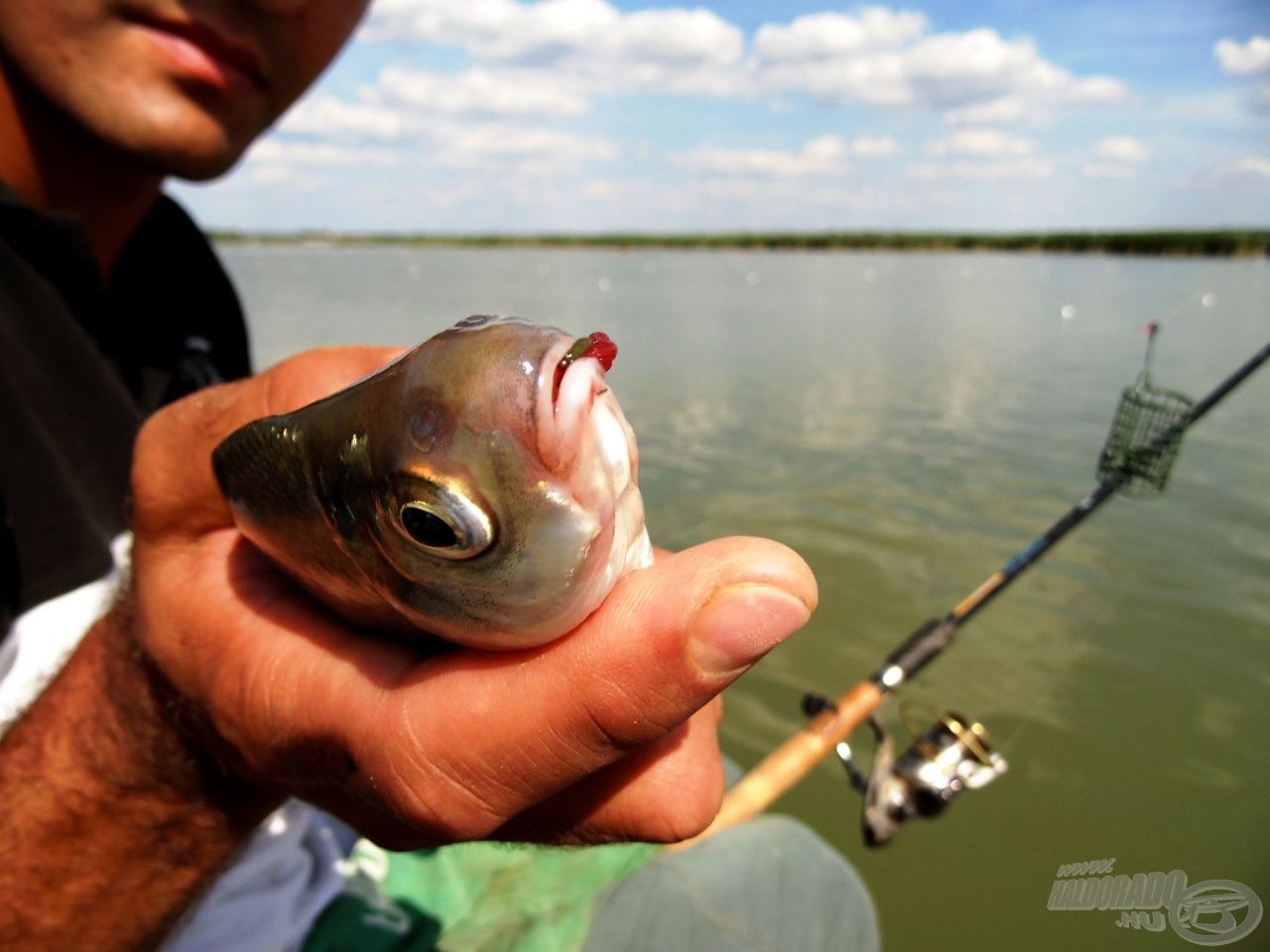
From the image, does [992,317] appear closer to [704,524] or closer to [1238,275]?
[1238,275]

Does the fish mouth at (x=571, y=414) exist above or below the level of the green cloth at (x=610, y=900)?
above

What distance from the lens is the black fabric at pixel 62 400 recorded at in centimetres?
247

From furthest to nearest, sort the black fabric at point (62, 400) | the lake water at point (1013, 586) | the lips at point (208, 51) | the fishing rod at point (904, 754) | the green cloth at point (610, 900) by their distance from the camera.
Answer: the lake water at point (1013, 586)
the fishing rod at point (904, 754)
the green cloth at point (610, 900)
the lips at point (208, 51)
the black fabric at point (62, 400)

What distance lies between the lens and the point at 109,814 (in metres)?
1.90

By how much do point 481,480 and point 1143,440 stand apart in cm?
448

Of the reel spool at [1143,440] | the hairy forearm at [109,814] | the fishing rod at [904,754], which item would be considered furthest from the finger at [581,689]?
the reel spool at [1143,440]

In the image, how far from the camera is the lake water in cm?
457

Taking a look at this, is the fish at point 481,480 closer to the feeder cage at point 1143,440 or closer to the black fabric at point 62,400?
the black fabric at point 62,400

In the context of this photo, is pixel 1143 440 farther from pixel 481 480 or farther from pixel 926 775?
pixel 481 480

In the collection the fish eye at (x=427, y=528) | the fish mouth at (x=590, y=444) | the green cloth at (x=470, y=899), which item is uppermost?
the fish mouth at (x=590, y=444)

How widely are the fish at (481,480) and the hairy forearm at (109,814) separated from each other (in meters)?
0.89

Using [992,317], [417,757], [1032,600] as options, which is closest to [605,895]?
[417,757]

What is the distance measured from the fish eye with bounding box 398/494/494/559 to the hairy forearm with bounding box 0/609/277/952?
1031 millimetres

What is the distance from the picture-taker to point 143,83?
109 inches
